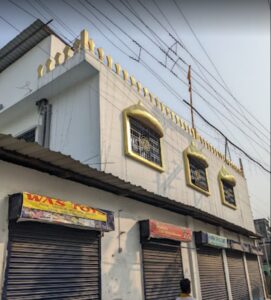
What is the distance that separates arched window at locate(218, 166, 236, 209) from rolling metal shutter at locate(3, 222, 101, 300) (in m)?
11.4

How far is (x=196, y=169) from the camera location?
15.5 m

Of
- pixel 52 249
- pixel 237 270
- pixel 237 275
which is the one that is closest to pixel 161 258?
pixel 52 249

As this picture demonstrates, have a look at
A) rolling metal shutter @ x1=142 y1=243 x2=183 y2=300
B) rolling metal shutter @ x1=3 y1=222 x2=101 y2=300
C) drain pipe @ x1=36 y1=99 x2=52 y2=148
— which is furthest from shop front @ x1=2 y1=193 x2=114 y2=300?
drain pipe @ x1=36 y1=99 x2=52 y2=148

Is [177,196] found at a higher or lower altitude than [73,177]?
higher

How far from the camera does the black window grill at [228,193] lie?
18.6m

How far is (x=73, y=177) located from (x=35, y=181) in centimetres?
92

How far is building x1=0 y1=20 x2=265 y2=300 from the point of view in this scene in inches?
243

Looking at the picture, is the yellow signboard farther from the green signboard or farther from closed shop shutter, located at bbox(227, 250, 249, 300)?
closed shop shutter, located at bbox(227, 250, 249, 300)

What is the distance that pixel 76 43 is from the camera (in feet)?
33.8

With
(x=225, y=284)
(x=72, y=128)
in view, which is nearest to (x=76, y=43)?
(x=72, y=128)

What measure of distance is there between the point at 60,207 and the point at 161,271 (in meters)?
4.57

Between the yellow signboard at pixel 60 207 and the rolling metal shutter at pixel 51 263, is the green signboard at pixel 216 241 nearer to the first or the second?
the rolling metal shutter at pixel 51 263

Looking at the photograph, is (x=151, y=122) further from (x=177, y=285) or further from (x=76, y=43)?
(x=177, y=285)

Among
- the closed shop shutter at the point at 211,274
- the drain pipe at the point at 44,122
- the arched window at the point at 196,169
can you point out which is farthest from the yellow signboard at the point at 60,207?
the arched window at the point at 196,169
